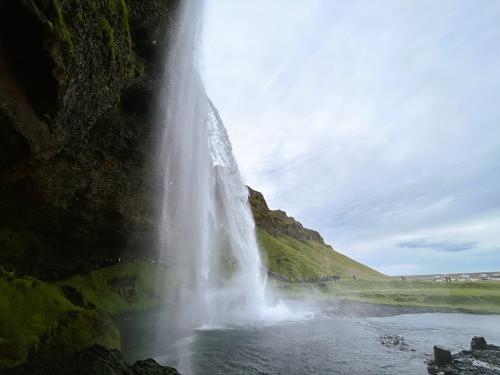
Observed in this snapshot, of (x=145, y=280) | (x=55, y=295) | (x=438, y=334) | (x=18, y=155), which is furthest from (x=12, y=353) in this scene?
(x=145, y=280)

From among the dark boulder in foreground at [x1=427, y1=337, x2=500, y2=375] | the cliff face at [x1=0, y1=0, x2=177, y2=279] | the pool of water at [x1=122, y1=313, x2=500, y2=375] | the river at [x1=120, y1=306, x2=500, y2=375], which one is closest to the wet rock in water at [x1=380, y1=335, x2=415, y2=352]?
the river at [x1=120, y1=306, x2=500, y2=375]

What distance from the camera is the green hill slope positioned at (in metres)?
97.6

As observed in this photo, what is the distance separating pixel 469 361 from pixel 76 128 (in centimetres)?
2913

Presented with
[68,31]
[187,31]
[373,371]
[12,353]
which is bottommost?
[373,371]

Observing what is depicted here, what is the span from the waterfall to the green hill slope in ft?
132

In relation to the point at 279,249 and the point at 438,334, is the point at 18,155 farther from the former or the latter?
the point at 279,249

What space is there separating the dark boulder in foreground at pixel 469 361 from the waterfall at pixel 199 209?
20199 mm

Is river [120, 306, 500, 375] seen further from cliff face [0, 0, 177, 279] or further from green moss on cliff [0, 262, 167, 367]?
cliff face [0, 0, 177, 279]

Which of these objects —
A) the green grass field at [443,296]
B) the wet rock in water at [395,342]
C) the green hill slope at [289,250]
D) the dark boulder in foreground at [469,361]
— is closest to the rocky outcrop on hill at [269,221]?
the green hill slope at [289,250]

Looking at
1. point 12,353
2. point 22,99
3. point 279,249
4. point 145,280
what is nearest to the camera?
point 12,353

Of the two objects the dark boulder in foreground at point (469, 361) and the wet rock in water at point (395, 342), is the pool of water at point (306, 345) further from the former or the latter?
the dark boulder in foreground at point (469, 361)

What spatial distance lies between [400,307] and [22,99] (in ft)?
156

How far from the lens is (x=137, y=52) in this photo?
92.0 feet

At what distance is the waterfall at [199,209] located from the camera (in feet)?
111
